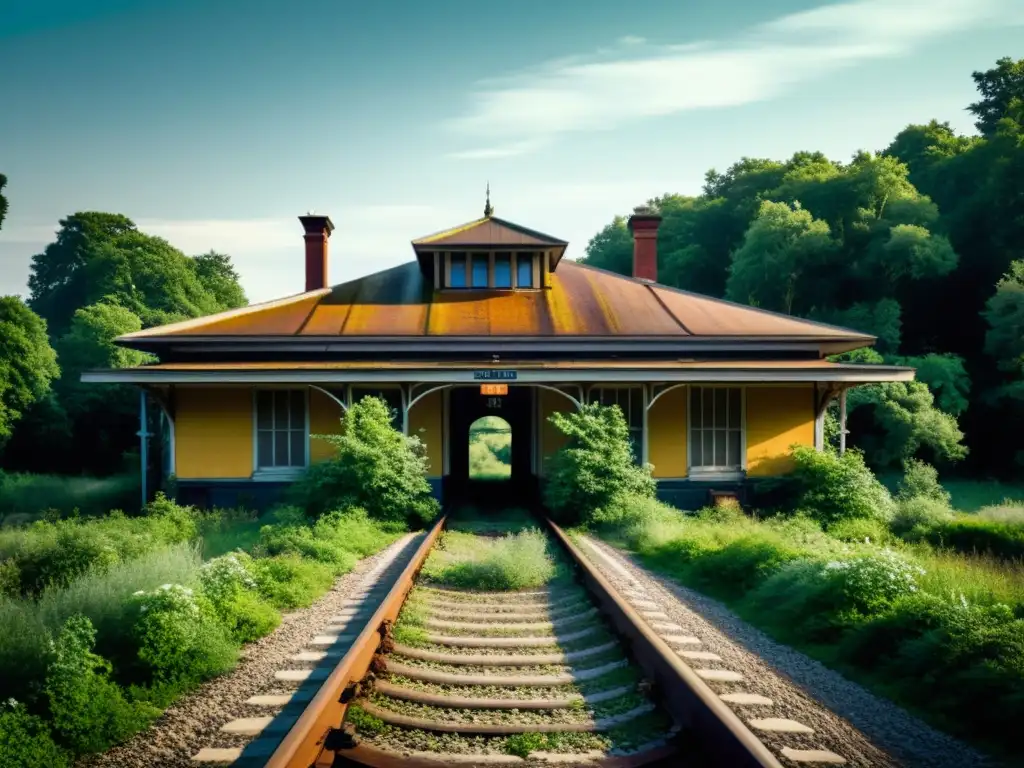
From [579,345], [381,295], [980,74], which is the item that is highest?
[980,74]

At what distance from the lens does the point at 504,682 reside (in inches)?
180

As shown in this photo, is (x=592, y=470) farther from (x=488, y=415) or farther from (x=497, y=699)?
(x=497, y=699)

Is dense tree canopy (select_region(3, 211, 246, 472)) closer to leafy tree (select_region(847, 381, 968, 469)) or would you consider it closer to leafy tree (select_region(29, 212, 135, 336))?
leafy tree (select_region(29, 212, 135, 336))

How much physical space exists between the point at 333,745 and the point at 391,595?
2562mm

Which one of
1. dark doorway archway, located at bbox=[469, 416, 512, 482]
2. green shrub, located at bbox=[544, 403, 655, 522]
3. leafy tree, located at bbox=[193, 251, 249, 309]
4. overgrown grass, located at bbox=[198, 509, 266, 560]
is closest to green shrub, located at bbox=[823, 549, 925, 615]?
green shrub, located at bbox=[544, 403, 655, 522]

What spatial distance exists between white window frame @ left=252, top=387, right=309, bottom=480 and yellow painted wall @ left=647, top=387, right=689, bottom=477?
22.8ft

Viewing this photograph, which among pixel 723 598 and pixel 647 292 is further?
pixel 647 292

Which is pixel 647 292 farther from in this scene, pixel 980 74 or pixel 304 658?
pixel 980 74

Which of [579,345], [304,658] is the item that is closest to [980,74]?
[579,345]

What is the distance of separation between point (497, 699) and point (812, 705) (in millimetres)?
1863

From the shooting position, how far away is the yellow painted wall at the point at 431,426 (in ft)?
50.2

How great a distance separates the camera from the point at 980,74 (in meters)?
36.4

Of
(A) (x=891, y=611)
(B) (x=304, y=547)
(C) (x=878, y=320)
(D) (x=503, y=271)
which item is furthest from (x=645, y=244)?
(A) (x=891, y=611)

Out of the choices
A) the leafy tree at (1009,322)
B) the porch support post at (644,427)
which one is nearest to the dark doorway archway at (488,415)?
the porch support post at (644,427)
